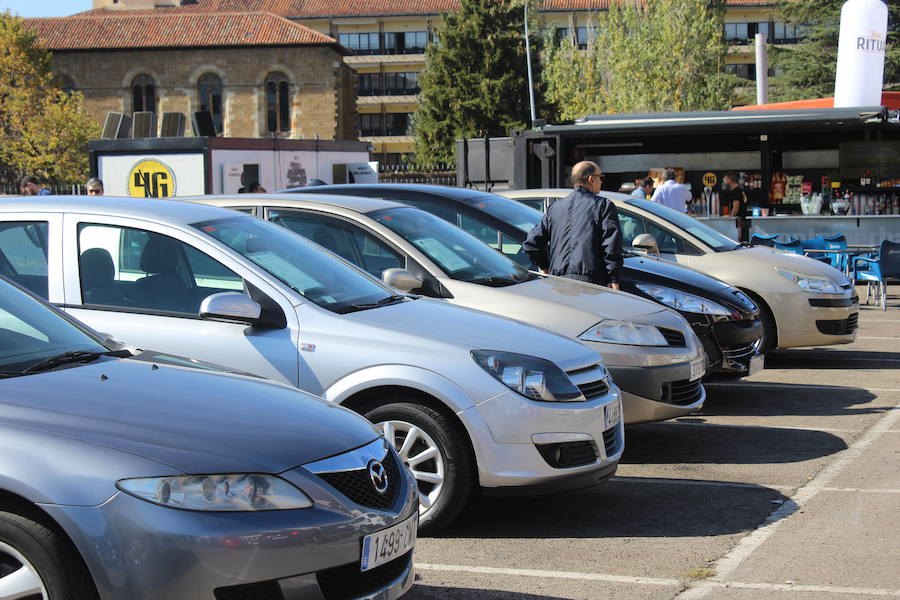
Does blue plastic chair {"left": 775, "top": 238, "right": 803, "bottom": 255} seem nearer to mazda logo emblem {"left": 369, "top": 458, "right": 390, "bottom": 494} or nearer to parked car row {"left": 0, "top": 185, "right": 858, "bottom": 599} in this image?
parked car row {"left": 0, "top": 185, "right": 858, "bottom": 599}

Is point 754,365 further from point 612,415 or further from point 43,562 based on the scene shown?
point 43,562

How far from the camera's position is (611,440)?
19.0 ft

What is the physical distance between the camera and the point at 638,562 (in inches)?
207

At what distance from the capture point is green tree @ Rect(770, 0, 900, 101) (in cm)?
4678

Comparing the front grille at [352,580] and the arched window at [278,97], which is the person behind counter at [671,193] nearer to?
the front grille at [352,580]

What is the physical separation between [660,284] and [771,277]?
6.85ft

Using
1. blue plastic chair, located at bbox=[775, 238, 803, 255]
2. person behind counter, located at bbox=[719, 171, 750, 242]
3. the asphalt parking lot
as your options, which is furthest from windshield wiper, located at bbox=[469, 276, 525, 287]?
person behind counter, located at bbox=[719, 171, 750, 242]

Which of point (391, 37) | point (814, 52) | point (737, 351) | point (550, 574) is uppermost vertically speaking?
point (391, 37)

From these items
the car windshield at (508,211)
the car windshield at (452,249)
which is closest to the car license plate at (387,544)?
the car windshield at (452,249)

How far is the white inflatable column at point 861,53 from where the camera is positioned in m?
21.2

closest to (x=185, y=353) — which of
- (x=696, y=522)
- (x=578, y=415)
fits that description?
(x=578, y=415)

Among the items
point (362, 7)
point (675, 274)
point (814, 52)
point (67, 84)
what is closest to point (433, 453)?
point (675, 274)

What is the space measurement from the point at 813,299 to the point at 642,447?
3.78m

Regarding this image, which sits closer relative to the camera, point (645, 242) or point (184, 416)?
point (184, 416)
